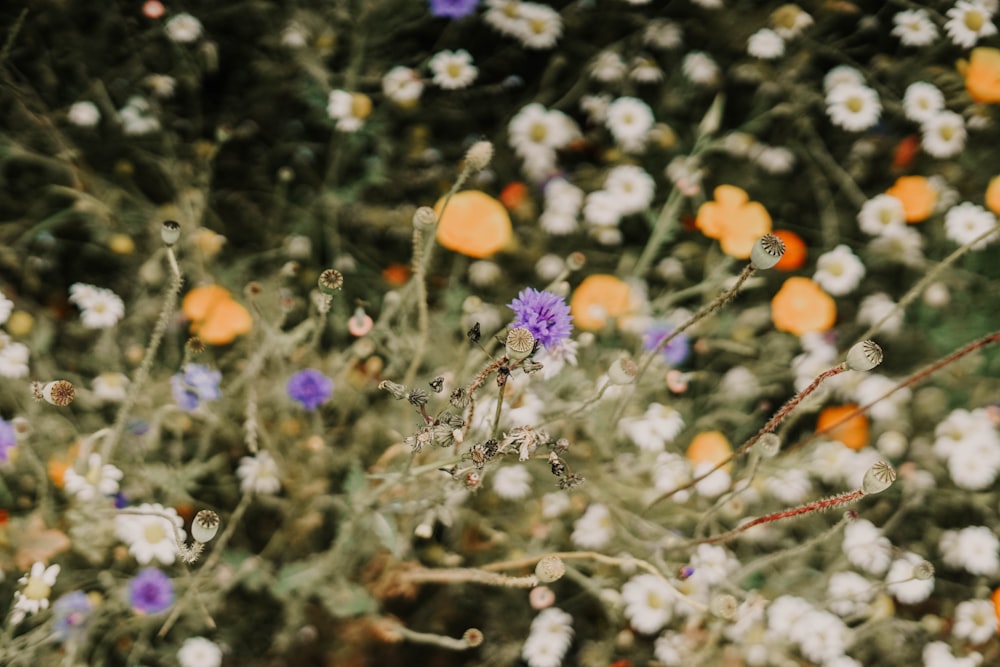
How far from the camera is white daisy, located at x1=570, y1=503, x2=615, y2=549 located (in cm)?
108

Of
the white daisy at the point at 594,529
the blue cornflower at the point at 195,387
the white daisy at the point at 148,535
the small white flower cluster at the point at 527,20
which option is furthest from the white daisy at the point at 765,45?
the white daisy at the point at 148,535

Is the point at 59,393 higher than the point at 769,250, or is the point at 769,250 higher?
the point at 769,250

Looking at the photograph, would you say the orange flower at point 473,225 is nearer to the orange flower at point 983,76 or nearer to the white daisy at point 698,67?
the white daisy at point 698,67

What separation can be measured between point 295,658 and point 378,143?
0.83 meters

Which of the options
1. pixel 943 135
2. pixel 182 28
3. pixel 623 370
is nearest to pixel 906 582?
pixel 623 370

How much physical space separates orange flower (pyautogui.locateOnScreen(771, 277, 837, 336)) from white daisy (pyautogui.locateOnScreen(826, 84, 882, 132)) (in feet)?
1.03

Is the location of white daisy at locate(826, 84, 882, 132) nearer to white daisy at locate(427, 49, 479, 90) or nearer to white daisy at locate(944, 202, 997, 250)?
white daisy at locate(944, 202, 997, 250)

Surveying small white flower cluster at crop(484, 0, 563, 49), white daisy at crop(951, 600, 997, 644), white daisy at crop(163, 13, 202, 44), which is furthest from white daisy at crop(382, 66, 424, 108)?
white daisy at crop(951, 600, 997, 644)

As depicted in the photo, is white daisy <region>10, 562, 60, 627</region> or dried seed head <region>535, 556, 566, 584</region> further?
white daisy <region>10, 562, 60, 627</region>

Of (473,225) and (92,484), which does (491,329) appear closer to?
(473,225)

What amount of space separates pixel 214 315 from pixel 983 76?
134cm

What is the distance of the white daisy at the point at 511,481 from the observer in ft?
3.56

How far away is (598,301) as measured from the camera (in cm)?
122

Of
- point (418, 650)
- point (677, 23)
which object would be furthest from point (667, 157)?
point (418, 650)
